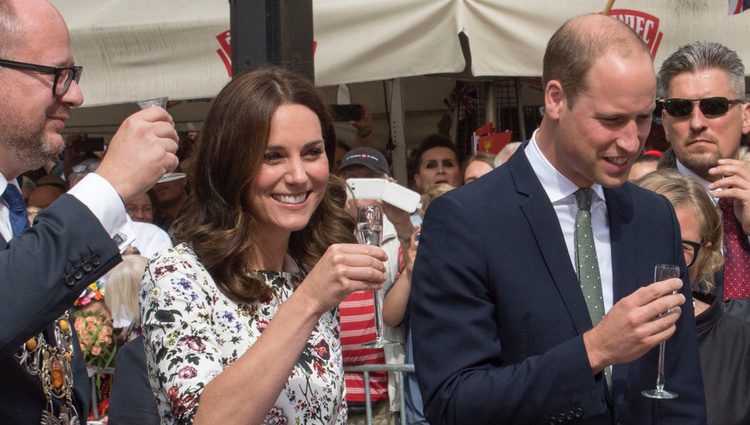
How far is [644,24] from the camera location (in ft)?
19.8

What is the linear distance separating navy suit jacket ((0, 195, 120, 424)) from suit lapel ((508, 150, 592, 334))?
1.17 metres

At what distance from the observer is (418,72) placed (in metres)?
6.00

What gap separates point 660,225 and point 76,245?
170 centimetres

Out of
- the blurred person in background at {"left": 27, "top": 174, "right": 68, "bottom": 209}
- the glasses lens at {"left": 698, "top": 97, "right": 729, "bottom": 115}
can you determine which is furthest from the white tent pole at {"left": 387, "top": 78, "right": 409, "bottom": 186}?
the glasses lens at {"left": 698, "top": 97, "right": 729, "bottom": 115}

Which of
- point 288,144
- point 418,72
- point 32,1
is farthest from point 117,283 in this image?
point 32,1

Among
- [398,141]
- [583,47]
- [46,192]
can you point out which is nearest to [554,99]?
[583,47]

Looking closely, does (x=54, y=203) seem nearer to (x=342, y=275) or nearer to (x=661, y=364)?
(x=342, y=275)

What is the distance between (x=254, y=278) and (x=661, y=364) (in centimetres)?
113

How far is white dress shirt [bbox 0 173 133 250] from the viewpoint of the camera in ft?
7.17

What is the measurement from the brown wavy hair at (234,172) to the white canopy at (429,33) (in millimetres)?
3093

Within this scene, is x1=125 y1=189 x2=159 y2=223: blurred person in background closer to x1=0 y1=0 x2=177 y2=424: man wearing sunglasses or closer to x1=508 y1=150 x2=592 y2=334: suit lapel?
x1=508 y1=150 x2=592 y2=334: suit lapel

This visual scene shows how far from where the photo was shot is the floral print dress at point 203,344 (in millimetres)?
2424

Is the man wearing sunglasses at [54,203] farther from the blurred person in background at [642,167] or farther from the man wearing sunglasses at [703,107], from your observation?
the blurred person in background at [642,167]

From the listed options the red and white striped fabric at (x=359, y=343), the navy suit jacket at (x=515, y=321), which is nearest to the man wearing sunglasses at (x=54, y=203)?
the navy suit jacket at (x=515, y=321)
